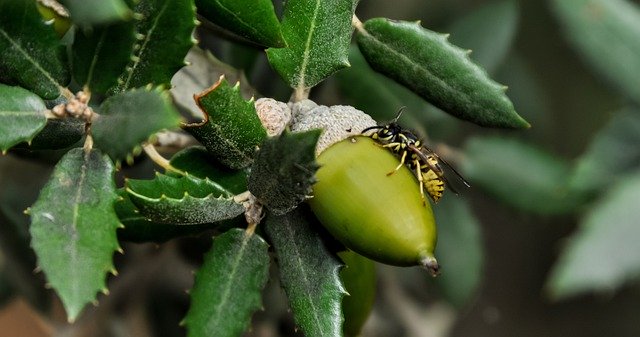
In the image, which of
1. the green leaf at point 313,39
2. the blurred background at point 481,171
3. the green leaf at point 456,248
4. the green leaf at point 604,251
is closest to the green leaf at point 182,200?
the green leaf at point 313,39

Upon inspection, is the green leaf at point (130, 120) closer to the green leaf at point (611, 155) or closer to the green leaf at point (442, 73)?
the green leaf at point (442, 73)

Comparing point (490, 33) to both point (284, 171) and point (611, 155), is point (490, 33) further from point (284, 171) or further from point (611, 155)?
point (284, 171)

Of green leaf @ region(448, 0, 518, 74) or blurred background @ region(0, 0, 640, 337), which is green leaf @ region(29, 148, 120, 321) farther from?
green leaf @ region(448, 0, 518, 74)

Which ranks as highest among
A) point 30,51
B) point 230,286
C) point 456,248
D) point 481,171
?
point 30,51

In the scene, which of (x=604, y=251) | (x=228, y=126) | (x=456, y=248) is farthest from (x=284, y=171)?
(x=456, y=248)

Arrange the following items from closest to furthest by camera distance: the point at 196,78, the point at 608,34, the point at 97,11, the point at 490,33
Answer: the point at 97,11
the point at 196,78
the point at 608,34
the point at 490,33
